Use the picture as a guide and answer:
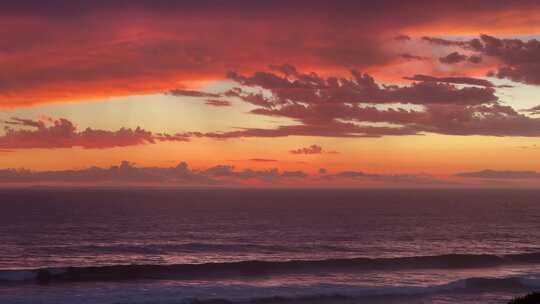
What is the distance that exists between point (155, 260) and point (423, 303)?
24.5 m

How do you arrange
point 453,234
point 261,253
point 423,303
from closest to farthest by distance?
point 423,303 → point 261,253 → point 453,234

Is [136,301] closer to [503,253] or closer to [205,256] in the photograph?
[205,256]

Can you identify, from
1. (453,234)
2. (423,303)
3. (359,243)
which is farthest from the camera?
(453,234)

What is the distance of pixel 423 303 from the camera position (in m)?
35.7

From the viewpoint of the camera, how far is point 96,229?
71938 millimetres

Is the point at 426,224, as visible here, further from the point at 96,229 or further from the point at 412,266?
the point at 96,229

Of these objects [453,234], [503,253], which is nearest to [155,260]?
[503,253]

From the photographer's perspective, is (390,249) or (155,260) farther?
(390,249)

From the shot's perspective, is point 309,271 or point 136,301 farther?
point 309,271

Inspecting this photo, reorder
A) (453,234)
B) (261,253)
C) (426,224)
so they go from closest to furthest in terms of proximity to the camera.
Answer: (261,253) < (453,234) < (426,224)

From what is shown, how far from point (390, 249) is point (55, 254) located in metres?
32.0

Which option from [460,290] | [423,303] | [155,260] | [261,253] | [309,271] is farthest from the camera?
[261,253]

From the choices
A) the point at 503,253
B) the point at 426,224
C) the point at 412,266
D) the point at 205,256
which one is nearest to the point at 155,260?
the point at 205,256

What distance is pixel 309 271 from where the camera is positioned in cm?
4656
